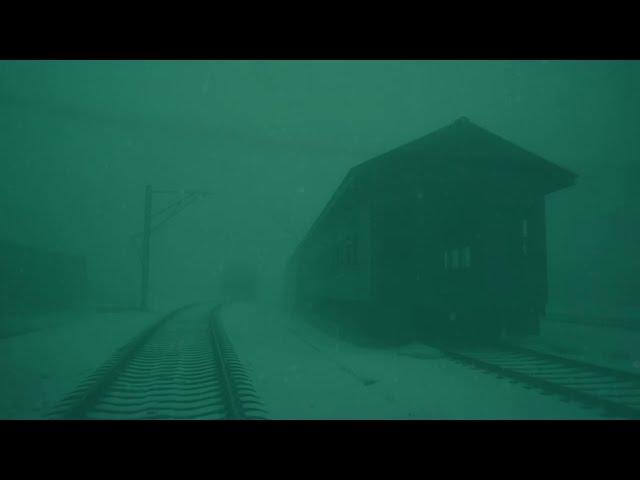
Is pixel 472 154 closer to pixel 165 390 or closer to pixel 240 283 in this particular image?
pixel 165 390

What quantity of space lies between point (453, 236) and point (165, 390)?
29.6 ft

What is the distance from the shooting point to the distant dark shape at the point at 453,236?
13164mm

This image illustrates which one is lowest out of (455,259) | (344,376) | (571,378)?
(344,376)

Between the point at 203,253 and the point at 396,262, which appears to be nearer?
the point at 396,262

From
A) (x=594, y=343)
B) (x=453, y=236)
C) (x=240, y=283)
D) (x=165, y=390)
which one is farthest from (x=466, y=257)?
(x=240, y=283)

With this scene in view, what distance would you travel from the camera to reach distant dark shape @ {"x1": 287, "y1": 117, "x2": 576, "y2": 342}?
13.2 metres

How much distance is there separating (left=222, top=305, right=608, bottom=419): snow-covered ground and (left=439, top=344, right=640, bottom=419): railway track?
9.3 inches

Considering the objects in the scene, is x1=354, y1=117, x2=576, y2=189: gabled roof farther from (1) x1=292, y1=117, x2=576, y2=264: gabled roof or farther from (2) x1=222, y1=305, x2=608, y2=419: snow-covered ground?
(2) x1=222, y1=305, x2=608, y2=419: snow-covered ground

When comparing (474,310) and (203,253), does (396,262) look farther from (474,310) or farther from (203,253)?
(203,253)

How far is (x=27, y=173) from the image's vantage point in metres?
91.2

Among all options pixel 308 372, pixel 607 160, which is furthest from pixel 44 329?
pixel 607 160

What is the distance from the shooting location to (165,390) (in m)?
7.68

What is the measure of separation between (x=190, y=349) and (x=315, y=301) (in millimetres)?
13775

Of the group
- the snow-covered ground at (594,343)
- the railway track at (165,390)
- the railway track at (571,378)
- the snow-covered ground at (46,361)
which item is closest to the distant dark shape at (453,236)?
the snow-covered ground at (594,343)
